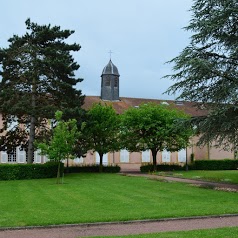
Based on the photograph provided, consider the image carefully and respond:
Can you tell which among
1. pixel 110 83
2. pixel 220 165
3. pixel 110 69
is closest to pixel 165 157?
pixel 220 165

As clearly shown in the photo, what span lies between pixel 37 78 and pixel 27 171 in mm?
7285

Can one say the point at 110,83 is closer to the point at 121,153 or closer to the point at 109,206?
the point at 121,153

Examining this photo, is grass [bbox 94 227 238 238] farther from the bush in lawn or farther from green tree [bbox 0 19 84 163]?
the bush in lawn

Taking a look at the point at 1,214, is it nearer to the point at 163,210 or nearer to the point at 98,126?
the point at 163,210

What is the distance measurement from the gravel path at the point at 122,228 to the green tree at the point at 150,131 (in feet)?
84.0

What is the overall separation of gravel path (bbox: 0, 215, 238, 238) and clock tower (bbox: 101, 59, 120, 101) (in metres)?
46.4

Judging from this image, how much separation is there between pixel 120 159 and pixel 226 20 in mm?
30873

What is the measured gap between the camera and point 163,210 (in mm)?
12203

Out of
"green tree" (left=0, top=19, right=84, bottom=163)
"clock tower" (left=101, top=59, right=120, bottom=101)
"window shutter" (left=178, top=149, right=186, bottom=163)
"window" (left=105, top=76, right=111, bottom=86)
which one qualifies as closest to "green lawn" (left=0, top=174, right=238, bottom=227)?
"green tree" (left=0, top=19, right=84, bottom=163)

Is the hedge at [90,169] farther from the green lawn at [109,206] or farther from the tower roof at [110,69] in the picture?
the tower roof at [110,69]

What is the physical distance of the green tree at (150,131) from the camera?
120ft

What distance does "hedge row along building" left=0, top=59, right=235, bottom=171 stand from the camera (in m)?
44.6

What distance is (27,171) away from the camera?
3003cm

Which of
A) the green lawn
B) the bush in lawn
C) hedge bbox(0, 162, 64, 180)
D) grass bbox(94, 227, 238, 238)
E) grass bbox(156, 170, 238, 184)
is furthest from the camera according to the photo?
the bush in lawn
